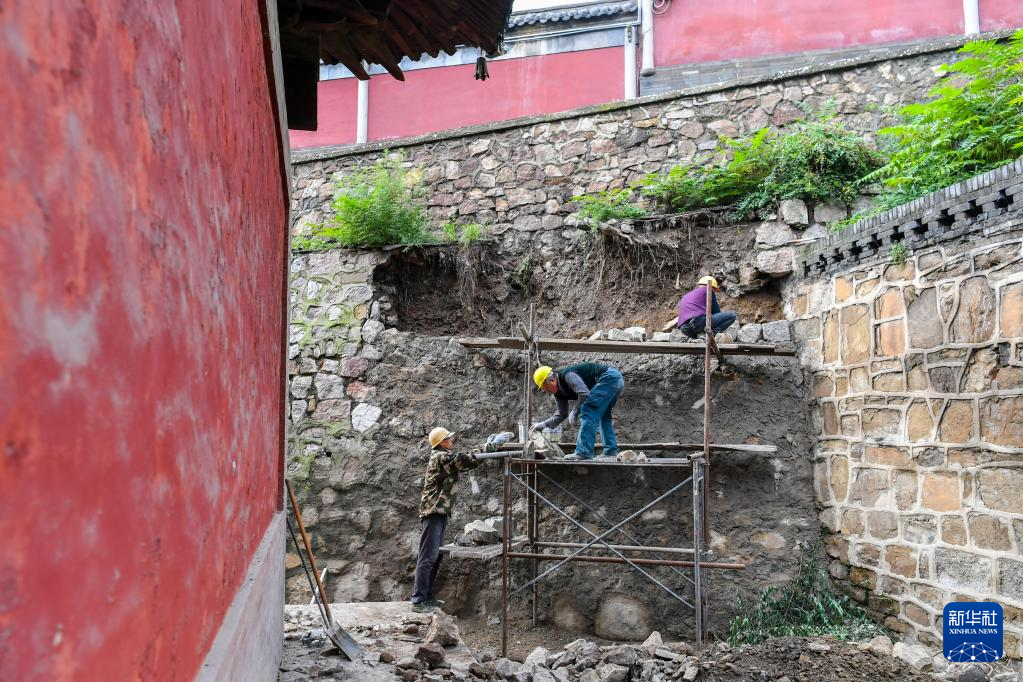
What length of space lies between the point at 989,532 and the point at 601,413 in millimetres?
2939

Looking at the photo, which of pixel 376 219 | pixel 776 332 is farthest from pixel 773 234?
pixel 376 219

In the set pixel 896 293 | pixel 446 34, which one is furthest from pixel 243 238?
pixel 896 293

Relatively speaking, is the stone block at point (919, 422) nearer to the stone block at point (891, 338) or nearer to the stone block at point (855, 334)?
the stone block at point (891, 338)

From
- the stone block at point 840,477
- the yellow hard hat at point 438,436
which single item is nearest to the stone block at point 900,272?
the stone block at point 840,477

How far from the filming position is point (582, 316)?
8.16m

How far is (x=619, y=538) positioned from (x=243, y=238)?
5351mm

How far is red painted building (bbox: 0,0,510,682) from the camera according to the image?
2.32 feet

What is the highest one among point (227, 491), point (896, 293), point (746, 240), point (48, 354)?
point (746, 240)

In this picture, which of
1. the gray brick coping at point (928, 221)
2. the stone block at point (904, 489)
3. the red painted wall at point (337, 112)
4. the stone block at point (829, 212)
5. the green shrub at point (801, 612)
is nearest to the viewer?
the gray brick coping at point (928, 221)

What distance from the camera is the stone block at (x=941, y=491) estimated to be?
17.6ft

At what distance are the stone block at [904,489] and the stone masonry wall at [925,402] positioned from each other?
1cm

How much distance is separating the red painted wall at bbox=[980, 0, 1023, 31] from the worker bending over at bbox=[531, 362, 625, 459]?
743cm

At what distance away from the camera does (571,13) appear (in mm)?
11625

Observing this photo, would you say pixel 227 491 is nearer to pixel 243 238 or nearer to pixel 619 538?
pixel 243 238
